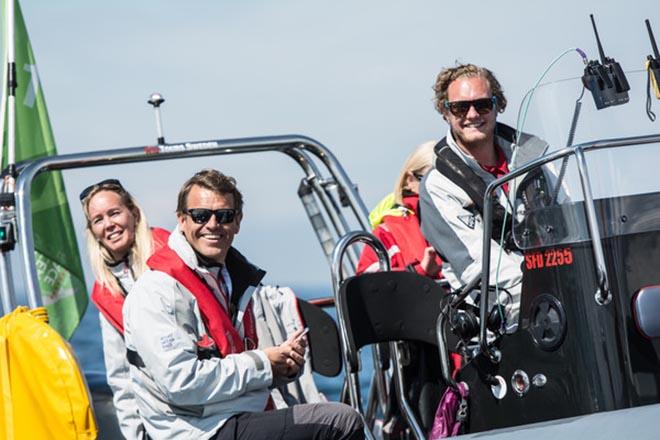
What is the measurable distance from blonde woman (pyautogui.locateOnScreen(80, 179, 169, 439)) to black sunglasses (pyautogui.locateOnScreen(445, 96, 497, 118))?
4.96 ft

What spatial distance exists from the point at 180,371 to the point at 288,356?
42cm

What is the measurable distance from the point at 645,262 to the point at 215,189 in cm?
148

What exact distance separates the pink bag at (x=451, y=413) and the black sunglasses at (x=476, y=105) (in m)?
0.99

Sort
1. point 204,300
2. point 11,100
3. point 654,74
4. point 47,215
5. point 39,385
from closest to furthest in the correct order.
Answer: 1. point 654,74
2. point 204,300
3. point 39,385
4. point 11,100
5. point 47,215

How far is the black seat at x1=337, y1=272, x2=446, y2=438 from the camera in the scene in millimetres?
4629

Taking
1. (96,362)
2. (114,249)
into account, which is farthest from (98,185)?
(96,362)

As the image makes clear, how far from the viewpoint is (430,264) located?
5.59m

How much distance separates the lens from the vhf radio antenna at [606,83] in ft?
13.7

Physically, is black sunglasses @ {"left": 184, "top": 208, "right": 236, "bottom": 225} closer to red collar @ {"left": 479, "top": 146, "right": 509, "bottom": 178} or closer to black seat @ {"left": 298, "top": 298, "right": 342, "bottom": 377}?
black seat @ {"left": 298, "top": 298, "right": 342, "bottom": 377}

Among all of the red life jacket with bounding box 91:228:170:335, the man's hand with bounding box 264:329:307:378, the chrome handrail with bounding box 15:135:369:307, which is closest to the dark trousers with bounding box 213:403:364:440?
the man's hand with bounding box 264:329:307:378

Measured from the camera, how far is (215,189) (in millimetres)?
4406

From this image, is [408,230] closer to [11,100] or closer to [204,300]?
[204,300]

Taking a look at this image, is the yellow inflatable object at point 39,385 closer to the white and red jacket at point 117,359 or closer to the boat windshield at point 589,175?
the white and red jacket at point 117,359

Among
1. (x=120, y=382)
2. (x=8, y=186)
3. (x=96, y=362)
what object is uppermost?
(x=8, y=186)
